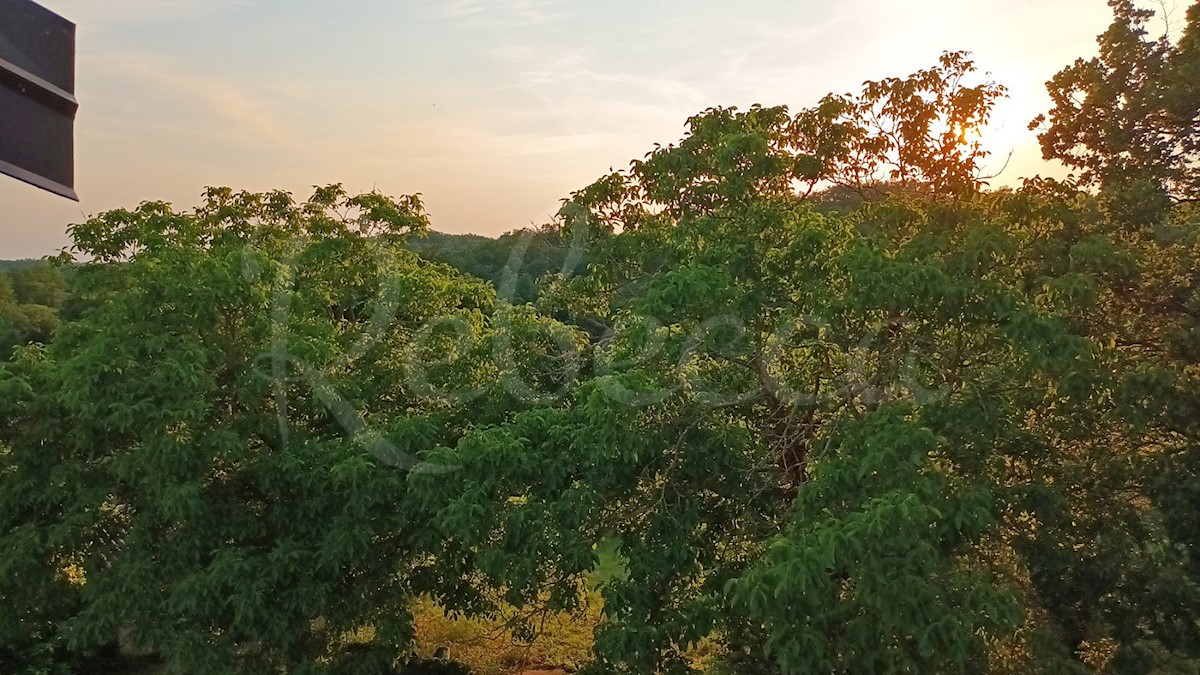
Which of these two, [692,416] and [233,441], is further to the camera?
[233,441]

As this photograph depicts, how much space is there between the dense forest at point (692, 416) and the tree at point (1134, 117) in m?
0.04

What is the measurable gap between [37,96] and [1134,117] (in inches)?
486

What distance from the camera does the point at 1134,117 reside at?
37.3 feet

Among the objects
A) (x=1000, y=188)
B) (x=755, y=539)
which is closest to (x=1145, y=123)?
(x=1000, y=188)

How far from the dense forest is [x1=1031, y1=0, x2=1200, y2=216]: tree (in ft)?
0.13

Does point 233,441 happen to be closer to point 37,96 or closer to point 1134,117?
point 37,96

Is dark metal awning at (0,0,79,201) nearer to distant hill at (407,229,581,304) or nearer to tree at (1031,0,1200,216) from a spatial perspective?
distant hill at (407,229,581,304)

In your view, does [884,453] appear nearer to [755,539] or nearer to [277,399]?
[755,539]

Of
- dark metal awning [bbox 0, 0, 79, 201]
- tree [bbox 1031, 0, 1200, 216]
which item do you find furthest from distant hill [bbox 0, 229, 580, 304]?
dark metal awning [bbox 0, 0, 79, 201]

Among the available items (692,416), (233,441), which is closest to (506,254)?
(233,441)

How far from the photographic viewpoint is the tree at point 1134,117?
10.8 meters

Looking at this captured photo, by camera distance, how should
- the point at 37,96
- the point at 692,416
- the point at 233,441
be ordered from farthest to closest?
the point at 233,441
the point at 692,416
the point at 37,96

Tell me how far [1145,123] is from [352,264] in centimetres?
969

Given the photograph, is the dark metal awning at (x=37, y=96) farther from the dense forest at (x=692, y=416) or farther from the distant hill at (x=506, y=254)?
Result: the distant hill at (x=506, y=254)
